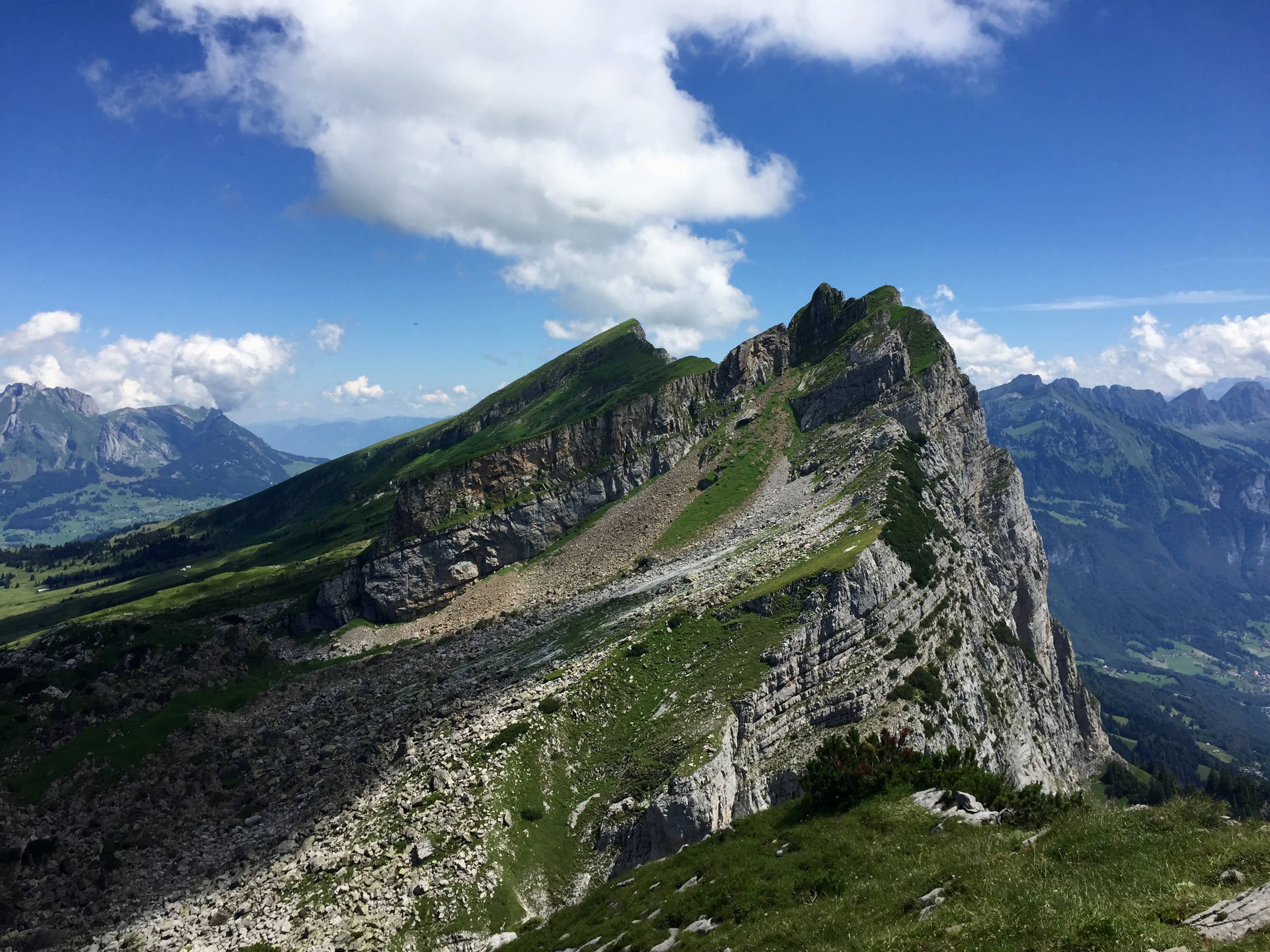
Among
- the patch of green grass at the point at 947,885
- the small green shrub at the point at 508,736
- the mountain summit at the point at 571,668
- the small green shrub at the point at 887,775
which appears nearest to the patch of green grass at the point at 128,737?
the mountain summit at the point at 571,668

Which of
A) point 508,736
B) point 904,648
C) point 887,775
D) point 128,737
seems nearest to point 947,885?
point 887,775

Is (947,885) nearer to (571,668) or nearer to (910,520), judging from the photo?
(571,668)

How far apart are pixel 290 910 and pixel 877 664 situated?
160 feet

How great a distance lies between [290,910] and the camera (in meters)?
39.3

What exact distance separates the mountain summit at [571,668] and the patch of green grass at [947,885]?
17362 millimetres

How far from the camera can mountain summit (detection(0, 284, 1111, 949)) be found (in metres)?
43.4

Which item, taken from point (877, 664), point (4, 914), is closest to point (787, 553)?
point (877, 664)

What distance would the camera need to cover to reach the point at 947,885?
17.7m

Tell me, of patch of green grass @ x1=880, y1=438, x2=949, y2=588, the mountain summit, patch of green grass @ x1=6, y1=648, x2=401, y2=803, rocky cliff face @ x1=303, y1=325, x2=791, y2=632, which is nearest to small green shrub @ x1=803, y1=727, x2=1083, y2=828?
the mountain summit

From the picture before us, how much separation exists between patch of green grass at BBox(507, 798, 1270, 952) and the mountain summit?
17362 mm

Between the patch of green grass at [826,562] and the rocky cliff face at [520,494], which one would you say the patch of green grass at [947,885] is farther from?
the rocky cliff face at [520,494]

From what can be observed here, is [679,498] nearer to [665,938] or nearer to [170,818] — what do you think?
[170,818]

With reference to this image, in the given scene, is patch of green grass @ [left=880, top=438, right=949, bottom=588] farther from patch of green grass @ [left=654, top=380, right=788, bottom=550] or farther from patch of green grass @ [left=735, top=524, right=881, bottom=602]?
patch of green grass @ [left=654, top=380, right=788, bottom=550]

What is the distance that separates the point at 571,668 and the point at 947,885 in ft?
149
